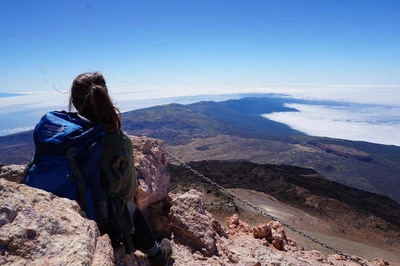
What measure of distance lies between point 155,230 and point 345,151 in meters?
112

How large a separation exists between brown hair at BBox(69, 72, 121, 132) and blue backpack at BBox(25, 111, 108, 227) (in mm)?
119

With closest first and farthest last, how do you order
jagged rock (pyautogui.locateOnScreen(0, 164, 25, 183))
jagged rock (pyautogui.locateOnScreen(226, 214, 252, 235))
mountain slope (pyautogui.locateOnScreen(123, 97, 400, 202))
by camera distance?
jagged rock (pyautogui.locateOnScreen(0, 164, 25, 183)) < jagged rock (pyautogui.locateOnScreen(226, 214, 252, 235)) < mountain slope (pyautogui.locateOnScreen(123, 97, 400, 202))

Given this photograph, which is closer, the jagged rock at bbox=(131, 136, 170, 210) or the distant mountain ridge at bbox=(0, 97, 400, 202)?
the jagged rock at bbox=(131, 136, 170, 210)

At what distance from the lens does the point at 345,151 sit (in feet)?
347

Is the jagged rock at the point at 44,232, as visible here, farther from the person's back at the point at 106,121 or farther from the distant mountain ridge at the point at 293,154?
the distant mountain ridge at the point at 293,154

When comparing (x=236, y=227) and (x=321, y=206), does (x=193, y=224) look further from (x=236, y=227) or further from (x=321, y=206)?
(x=321, y=206)

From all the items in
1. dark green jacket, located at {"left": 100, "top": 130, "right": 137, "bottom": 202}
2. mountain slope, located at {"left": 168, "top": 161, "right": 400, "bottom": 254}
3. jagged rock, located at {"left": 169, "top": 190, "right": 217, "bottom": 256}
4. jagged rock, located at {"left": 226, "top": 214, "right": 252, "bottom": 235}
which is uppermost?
dark green jacket, located at {"left": 100, "top": 130, "right": 137, "bottom": 202}

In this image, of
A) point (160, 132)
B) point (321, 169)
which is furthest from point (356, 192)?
point (160, 132)

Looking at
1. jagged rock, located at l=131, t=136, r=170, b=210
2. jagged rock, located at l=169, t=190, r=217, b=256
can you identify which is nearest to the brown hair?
jagged rock, located at l=131, t=136, r=170, b=210

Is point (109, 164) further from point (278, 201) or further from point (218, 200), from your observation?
point (278, 201)

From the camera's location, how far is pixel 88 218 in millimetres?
2498

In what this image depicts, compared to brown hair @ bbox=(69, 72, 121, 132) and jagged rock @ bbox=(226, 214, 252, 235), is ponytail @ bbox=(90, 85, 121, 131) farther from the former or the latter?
jagged rock @ bbox=(226, 214, 252, 235)

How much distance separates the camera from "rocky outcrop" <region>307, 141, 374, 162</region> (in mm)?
96144

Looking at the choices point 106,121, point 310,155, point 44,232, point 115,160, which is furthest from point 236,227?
point 310,155
